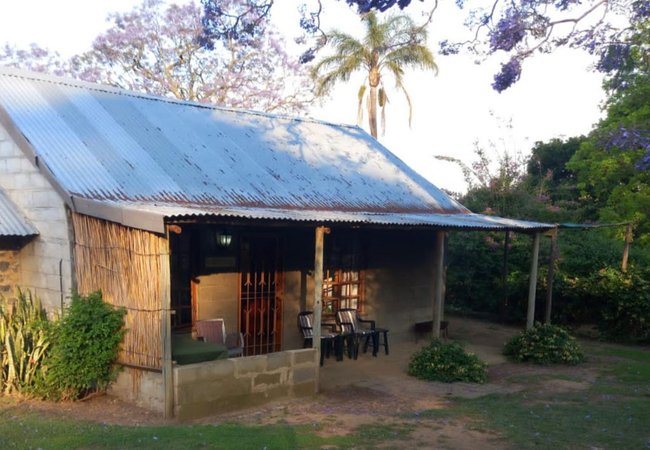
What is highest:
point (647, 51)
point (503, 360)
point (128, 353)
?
point (647, 51)

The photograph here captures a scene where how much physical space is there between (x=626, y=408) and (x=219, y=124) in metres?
8.21

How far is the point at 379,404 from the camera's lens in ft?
26.3

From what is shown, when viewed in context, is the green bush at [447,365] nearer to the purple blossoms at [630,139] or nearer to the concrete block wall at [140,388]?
the purple blossoms at [630,139]

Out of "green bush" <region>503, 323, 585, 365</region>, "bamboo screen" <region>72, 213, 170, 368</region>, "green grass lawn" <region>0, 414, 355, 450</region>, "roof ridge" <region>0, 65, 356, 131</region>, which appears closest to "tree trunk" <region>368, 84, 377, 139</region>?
"roof ridge" <region>0, 65, 356, 131</region>

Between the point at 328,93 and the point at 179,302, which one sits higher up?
the point at 328,93

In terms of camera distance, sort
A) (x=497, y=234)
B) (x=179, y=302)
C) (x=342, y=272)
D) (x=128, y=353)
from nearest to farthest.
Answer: (x=128, y=353), (x=179, y=302), (x=342, y=272), (x=497, y=234)

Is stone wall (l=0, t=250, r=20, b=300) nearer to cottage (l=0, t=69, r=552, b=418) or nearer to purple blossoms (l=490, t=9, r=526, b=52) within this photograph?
cottage (l=0, t=69, r=552, b=418)

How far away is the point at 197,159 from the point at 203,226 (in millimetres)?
1144

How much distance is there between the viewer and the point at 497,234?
1673cm

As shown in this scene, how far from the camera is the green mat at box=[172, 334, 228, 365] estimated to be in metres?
7.46

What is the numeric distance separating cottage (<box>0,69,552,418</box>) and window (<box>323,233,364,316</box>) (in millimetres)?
27

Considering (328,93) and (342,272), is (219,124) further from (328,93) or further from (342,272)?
(328,93)

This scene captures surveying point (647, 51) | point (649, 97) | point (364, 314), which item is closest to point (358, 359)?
point (364, 314)

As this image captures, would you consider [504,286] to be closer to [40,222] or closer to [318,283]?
[318,283]
